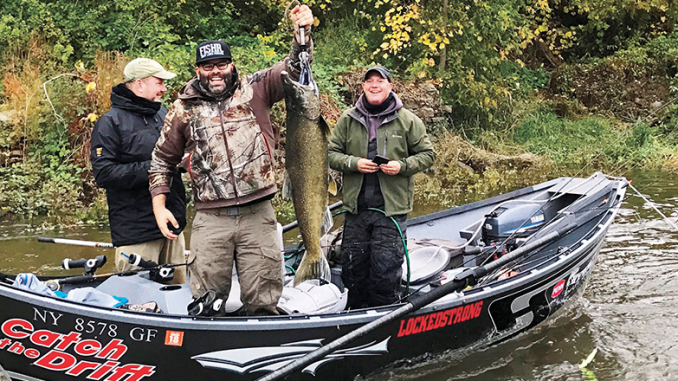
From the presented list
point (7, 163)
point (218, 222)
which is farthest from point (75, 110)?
point (218, 222)

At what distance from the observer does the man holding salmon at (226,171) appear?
13.3 ft

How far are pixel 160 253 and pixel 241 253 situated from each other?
3.87 feet

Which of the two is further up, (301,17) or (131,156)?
(301,17)

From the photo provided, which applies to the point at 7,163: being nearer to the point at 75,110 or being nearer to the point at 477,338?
the point at 75,110

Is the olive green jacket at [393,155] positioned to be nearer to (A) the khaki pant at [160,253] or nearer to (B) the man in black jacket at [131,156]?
A: (B) the man in black jacket at [131,156]

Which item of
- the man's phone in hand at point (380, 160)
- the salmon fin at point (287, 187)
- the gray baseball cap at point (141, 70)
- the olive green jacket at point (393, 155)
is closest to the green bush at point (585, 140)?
the olive green jacket at point (393, 155)

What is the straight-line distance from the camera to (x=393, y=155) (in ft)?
16.4

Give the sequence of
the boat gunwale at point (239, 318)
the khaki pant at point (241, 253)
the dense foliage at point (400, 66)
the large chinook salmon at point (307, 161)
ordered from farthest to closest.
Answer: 1. the dense foliage at point (400, 66)
2. the khaki pant at point (241, 253)
3. the large chinook salmon at point (307, 161)
4. the boat gunwale at point (239, 318)

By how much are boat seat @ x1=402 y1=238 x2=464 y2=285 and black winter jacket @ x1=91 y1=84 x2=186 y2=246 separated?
5.92 ft

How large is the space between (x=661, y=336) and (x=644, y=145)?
849 centimetres

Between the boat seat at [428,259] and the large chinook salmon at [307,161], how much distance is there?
4.16ft

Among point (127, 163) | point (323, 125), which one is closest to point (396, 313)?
point (323, 125)

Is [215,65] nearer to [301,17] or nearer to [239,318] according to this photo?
[301,17]

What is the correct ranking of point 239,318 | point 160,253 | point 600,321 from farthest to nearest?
point 600,321 < point 160,253 < point 239,318
